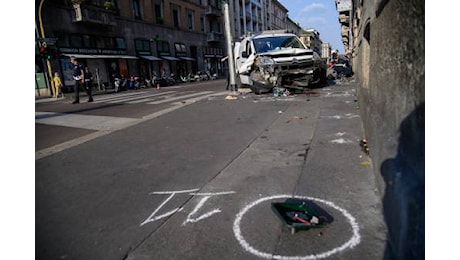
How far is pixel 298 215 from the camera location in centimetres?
256

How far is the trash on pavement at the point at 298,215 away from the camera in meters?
2.42

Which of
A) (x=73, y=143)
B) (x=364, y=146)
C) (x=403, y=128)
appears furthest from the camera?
(x=73, y=143)

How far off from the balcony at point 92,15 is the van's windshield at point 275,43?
18.5 m

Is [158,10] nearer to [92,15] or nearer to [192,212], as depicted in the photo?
[92,15]

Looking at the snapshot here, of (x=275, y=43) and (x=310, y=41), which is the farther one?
(x=310, y=41)

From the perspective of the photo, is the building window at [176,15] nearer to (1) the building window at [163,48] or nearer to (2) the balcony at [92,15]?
(1) the building window at [163,48]

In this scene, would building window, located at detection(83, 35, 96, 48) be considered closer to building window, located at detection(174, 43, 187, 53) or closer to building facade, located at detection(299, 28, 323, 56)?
building window, located at detection(174, 43, 187, 53)

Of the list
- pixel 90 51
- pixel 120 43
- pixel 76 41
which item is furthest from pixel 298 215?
pixel 120 43

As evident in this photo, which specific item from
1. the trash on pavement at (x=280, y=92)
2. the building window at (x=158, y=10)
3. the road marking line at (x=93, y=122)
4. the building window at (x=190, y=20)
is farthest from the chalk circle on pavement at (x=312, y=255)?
the building window at (x=190, y=20)

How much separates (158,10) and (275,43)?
2833 centimetres

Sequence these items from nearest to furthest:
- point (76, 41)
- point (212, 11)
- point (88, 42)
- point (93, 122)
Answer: point (93, 122) → point (76, 41) → point (88, 42) → point (212, 11)
